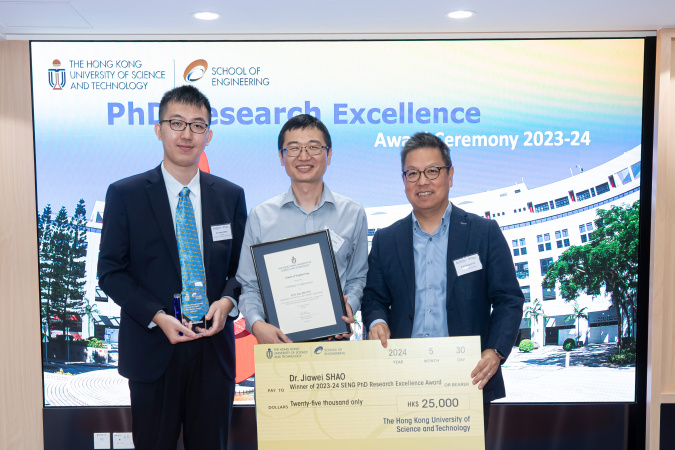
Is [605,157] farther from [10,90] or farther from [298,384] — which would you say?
[10,90]

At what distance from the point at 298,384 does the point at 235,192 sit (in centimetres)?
120

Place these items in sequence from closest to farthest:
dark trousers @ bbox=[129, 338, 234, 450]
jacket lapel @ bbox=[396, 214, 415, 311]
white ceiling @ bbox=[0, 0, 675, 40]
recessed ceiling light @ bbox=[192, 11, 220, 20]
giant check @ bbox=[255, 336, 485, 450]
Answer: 1. giant check @ bbox=[255, 336, 485, 450]
2. jacket lapel @ bbox=[396, 214, 415, 311]
3. dark trousers @ bbox=[129, 338, 234, 450]
4. white ceiling @ bbox=[0, 0, 675, 40]
5. recessed ceiling light @ bbox=[192, 11, 220, 20]

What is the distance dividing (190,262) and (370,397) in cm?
113

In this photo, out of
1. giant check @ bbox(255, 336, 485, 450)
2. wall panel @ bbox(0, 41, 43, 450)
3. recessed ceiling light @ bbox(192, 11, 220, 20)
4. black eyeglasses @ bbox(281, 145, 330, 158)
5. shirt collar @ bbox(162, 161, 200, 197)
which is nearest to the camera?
giant check @ bbox(255, 336, 485, 450)

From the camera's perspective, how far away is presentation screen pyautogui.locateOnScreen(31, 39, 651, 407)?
3.64 metres

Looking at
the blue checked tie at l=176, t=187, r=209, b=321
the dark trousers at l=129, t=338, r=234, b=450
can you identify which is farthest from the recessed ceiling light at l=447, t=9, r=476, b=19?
the dark trousers at l=129, t=338, r=234, b=450

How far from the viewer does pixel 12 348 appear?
3.62m

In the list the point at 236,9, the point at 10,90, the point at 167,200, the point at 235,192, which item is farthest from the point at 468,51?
the point at 10,90

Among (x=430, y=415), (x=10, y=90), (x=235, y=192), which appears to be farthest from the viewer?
(x=10, y=90)

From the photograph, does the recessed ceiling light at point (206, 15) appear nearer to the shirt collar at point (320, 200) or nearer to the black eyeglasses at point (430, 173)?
the shirt collar at point (320, 200)

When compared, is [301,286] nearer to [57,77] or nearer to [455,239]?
[455,239]

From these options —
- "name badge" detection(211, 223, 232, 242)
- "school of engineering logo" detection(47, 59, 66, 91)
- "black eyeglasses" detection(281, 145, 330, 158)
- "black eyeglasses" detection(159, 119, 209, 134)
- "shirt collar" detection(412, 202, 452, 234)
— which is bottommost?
"name badge" detection(211, 223, 232, 242)

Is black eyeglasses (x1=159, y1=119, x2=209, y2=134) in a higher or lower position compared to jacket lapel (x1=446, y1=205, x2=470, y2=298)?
higher

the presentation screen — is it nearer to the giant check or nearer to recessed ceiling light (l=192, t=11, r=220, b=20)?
recessed ceiling light (l=192, t=11, r=220, b=20)
